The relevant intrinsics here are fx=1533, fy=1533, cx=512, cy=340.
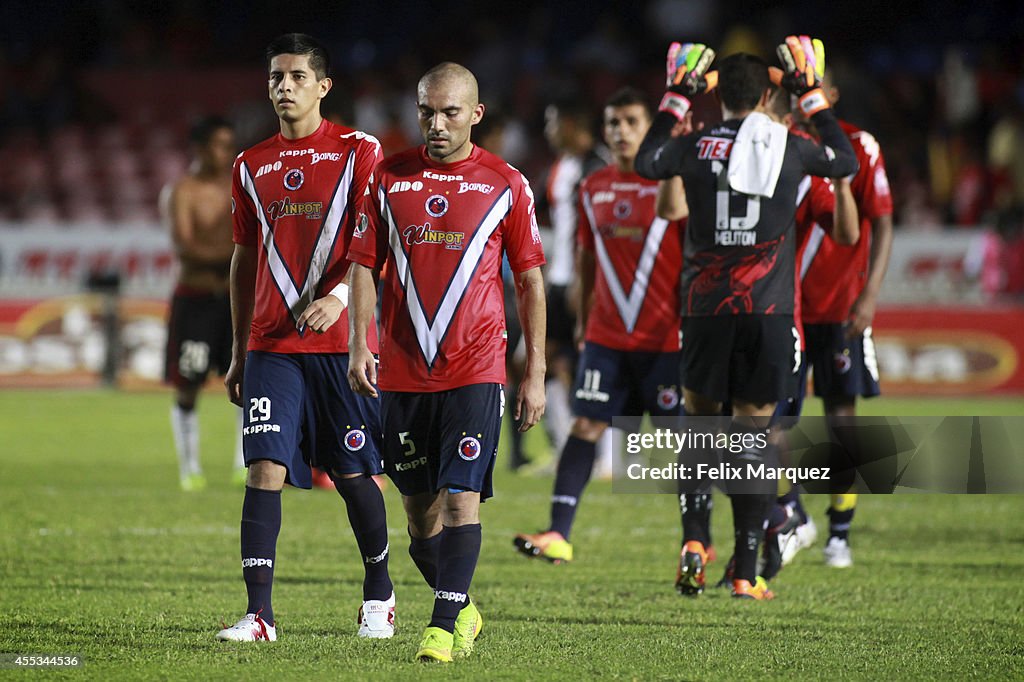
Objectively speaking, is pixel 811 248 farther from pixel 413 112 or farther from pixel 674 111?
pixel 413 112

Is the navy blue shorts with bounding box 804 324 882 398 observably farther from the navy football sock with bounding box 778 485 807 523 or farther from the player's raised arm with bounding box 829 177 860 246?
the player's raised arm with bounding box 829 177 860 246

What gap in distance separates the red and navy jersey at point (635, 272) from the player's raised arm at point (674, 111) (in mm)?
1120

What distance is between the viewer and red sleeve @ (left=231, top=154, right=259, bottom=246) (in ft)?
19.1

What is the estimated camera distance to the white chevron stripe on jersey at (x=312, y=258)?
5738 mm

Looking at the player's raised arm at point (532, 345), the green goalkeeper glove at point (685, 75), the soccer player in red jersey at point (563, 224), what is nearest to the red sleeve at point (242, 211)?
the player's raised arm at point (532, 345)

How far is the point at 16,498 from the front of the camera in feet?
32.9

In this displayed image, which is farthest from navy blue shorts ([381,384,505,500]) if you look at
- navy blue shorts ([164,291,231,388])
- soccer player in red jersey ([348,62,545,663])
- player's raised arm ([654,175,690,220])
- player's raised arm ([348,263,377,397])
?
navy blue shorts ([164,291,231,388])

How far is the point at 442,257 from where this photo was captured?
5391mm

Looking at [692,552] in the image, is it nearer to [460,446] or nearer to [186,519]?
[460,446]

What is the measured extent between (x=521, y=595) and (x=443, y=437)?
1698mm

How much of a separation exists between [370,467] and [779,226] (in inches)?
84.1

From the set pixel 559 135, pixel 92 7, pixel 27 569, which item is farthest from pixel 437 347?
pixel 92 7

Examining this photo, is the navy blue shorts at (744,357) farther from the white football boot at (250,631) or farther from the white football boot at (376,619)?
the white football boot at (250,631)

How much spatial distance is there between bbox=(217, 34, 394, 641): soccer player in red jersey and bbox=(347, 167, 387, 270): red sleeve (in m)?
0.25
